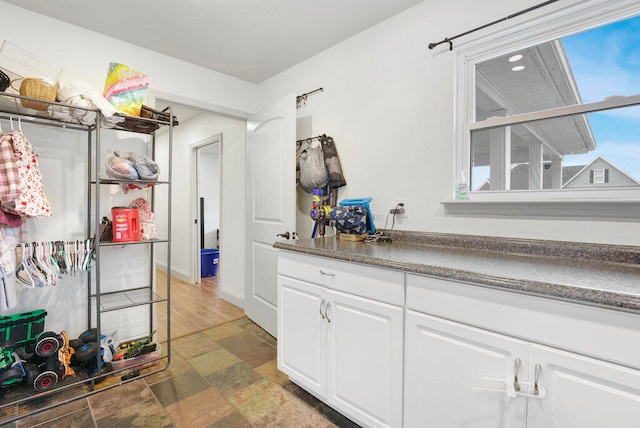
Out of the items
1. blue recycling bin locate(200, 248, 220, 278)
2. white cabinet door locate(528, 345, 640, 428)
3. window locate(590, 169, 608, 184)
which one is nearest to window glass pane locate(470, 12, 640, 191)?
window locate(590, 169, 608, 184)

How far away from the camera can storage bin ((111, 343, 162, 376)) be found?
2.04 metres

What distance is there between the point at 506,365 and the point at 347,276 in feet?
2.38

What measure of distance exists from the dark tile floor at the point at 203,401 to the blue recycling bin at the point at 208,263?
249cm

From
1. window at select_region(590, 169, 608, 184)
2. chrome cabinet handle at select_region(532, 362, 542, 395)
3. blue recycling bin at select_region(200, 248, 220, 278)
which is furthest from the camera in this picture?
blue recycling bin at select_region(200, 248, 220, 278)

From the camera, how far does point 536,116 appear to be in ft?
5.07

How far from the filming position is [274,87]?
3023mm

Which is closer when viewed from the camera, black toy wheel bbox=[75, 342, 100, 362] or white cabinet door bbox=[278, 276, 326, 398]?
white cabinet door bbox=[278, 276, 326, 398]

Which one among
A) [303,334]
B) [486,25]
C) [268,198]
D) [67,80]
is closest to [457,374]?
[303,334]

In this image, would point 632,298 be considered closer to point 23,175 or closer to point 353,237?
point 353,237

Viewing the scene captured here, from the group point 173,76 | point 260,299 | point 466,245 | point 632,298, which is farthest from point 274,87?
point 632,298

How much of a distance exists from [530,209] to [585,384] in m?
0.87

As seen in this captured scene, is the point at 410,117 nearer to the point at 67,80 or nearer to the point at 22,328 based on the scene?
the point at 67,80

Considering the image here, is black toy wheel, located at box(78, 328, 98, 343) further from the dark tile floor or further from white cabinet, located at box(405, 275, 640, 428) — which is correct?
white cabinet, located at box(405, 275, 640, 428)

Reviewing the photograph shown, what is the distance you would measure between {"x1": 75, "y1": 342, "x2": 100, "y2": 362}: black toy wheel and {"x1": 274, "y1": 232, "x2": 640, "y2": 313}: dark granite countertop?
4.63 ft
